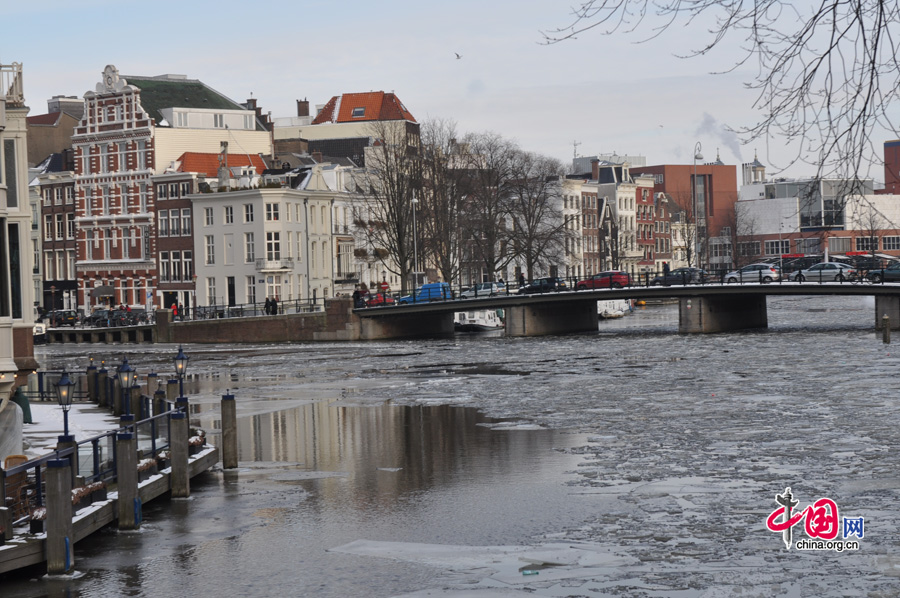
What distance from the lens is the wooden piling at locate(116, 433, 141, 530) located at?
17406 millimetres

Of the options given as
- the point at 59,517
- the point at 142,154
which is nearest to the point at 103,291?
the point at 142,154

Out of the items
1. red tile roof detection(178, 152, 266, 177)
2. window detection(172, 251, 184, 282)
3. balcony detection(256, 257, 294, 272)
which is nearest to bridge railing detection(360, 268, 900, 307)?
balcony detection(256, 257, 294, 272)

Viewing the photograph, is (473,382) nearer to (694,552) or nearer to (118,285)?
(694,552)

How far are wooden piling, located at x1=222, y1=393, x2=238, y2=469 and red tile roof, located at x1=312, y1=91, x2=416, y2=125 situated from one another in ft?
322

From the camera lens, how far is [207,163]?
96.2m

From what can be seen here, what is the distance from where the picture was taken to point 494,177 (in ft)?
309

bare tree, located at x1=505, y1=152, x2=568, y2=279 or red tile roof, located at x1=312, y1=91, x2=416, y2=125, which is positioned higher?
Result: red tile roof, located at x1=312, y1=91, x2=416, y2=125

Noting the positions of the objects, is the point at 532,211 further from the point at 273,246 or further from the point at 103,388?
the point at 103,388

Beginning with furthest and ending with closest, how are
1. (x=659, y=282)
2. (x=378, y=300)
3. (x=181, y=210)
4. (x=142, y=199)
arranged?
(x=142, y=199) < (x=181, y=210) < (x=378, y=300) < (x=659, y=282)

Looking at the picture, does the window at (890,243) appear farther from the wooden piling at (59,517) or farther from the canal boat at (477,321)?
the wooden piling at (59,517)

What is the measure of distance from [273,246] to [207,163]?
9.93m

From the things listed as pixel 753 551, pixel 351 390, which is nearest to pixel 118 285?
pixel 351 390

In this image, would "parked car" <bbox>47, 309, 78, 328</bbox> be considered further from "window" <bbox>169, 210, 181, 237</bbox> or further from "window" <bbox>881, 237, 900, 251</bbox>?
"window" <bbox>881, 237, 900, 251</bbox>

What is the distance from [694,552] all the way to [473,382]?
1052 inches
